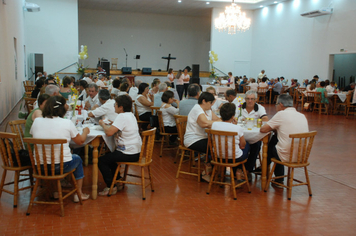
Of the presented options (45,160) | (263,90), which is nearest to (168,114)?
(45,160)

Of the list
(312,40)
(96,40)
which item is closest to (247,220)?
(312,40)

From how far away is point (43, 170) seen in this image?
3.18m

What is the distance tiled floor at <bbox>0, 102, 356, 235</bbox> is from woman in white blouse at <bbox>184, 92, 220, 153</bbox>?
1.61ft

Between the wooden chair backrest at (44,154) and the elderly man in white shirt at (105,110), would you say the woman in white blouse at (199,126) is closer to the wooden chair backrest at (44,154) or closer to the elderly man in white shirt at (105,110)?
the elderly man in white shirt at (105,110)

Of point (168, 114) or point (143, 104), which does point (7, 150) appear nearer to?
point (168, 114)

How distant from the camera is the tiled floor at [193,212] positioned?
9.69 ft

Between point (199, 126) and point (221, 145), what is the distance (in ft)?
1.92

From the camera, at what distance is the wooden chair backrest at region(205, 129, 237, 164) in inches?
143

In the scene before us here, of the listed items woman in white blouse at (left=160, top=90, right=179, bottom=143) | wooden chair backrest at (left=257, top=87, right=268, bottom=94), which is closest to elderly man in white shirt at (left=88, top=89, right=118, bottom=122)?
woman in white blouse at (left=160, top=90, right=179, bottom=143)

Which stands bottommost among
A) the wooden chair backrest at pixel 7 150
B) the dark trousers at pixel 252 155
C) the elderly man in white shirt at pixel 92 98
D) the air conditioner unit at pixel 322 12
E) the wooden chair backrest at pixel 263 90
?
the dark trousers at pixel 252 155

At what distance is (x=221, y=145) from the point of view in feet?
12.3

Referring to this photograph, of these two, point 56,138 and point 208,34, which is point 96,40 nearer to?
point 208,34

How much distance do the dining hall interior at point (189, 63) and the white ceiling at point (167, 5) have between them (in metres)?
0.06

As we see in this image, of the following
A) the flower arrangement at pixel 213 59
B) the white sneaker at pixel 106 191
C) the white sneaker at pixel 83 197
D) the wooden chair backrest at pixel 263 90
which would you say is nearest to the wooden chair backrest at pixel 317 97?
the wooden chair backrest at pixel 263 90
